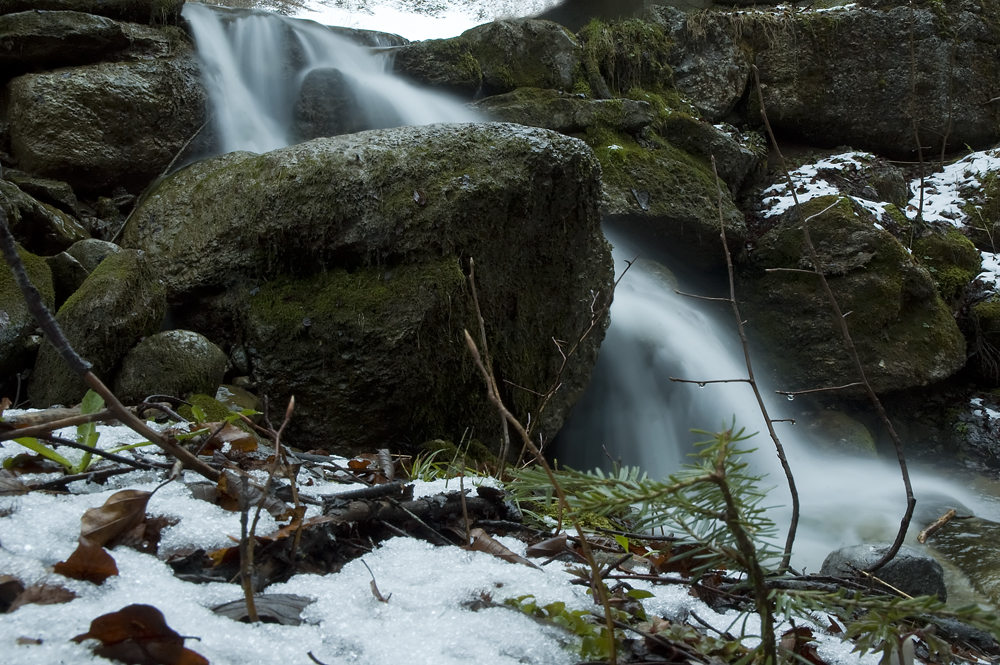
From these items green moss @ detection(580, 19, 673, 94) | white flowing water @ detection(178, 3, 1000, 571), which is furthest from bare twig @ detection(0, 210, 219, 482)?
green moss @ detection(580, 19, 673, 94)

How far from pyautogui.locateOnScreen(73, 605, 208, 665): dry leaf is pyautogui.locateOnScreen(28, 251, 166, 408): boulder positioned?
8.58ft

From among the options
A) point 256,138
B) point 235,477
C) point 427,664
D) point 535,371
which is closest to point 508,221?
point 535,371

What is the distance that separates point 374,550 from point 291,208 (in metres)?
2.71

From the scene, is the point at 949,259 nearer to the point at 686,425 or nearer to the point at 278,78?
the point at 686,425

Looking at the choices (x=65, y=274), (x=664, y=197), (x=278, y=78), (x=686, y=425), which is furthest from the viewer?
(x=664, y=197)

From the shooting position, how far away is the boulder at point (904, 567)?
279cm

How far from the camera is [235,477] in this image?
137cm

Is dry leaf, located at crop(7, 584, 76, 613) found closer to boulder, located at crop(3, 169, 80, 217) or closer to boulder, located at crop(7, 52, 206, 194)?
boulder, located at crop(3, 169, 80, 217)

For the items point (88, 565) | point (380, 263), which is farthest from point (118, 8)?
point (88, 565)

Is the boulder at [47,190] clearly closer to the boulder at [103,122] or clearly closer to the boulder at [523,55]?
the boulder at [103,122]

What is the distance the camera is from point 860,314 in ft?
22.1

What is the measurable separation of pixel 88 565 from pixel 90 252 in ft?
11.5

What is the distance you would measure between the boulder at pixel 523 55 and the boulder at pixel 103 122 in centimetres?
363

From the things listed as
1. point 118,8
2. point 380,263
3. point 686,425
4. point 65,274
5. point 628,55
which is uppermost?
point 628,55
